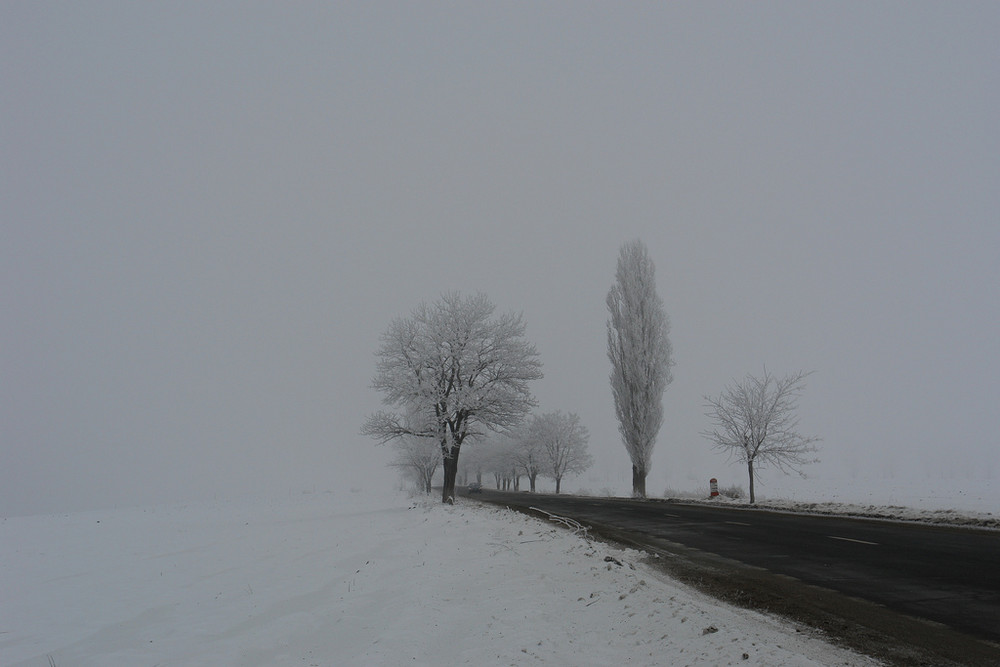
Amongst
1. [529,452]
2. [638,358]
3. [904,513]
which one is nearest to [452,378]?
[638,358]

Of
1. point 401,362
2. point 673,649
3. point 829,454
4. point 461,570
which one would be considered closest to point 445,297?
point 401,362

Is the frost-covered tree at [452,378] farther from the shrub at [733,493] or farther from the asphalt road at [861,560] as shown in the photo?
the shrub at [733,493]

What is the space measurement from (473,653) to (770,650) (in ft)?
8.80

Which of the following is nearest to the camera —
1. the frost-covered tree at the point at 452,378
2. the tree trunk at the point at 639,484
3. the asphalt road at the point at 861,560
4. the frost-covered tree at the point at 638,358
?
the asphalt road at the point at 861,560

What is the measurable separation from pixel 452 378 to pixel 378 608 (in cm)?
1678

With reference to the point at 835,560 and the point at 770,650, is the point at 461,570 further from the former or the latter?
the point at 835,560

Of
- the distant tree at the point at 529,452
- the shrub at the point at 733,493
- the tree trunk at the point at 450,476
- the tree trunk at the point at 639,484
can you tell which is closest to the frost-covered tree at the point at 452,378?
the tree trunk at the point at 450,476

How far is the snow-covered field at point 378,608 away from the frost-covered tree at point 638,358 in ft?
68.0

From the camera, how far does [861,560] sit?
27.9 ft

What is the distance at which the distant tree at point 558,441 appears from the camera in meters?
54.9

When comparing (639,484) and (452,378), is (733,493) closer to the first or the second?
(639,484)

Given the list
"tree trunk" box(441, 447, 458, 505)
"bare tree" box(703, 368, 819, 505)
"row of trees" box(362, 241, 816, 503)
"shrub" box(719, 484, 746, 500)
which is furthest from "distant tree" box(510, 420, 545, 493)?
"tree trunk" box(441, 447, 458, 505)

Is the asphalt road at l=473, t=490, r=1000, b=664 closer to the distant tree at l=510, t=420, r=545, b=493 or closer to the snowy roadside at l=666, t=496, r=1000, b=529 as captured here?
the snowy roadside at l=666, t=496, r=1000, b=529

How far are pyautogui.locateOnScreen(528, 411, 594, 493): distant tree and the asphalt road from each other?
39711 mm
